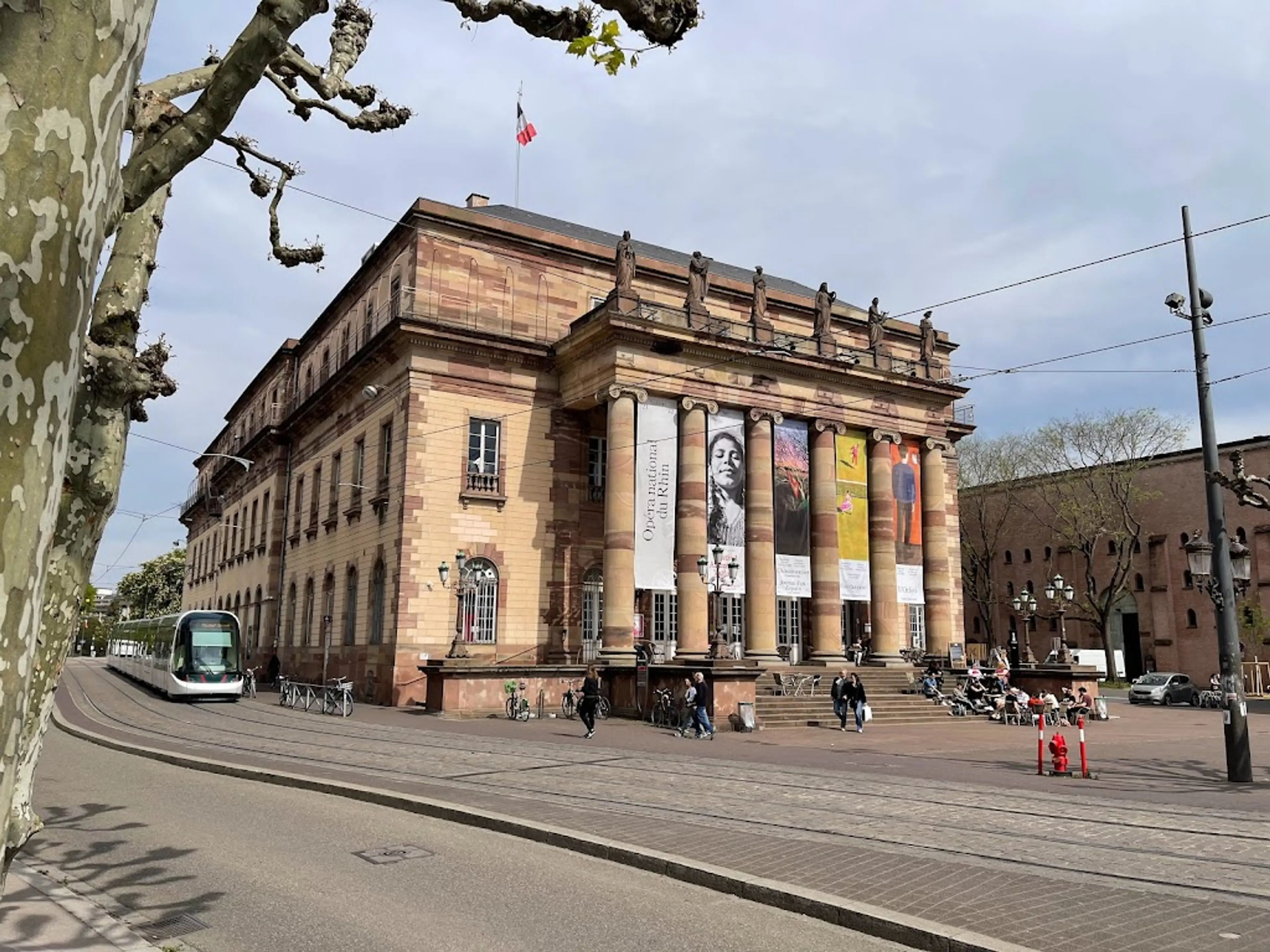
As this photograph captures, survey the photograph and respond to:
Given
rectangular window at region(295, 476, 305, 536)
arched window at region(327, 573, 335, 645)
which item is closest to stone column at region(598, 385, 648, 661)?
arched window at region(327, 573, 335, 645)

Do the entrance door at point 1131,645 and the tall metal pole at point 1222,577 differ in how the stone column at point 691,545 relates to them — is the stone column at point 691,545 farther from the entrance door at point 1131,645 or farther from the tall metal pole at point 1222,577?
the entrance door at point 1131,645

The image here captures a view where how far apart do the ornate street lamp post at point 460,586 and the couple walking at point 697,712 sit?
8.08 metres

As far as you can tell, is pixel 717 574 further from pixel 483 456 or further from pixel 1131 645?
pixel 1131 645

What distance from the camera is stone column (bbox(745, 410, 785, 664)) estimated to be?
32.3 meters

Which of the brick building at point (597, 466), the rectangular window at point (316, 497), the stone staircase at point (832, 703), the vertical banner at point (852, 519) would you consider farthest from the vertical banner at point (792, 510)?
the rectangular window at point (316, 497)

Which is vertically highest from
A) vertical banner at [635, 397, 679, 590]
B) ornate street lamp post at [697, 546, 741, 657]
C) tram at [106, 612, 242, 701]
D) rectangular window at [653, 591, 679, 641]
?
vertical banner at [635, 397, 679, 590]

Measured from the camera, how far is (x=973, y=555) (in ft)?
217

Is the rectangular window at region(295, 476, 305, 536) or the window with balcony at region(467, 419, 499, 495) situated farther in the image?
the rectangular window at region(295, 476, 305, 536)

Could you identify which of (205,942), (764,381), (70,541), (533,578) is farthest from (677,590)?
(70,541)

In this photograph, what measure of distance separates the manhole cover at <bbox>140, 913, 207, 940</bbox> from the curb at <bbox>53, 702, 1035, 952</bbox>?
3.62 metres

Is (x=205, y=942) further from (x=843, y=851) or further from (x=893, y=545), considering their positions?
(x=893, y=545)

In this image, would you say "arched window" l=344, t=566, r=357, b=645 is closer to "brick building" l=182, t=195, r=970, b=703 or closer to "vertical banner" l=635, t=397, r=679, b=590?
"brick building" l=182, t=195, r=970, b=703

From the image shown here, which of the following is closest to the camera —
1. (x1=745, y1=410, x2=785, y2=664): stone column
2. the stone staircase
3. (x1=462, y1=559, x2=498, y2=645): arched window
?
the stone staircase

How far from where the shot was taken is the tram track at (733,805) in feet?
29.9
